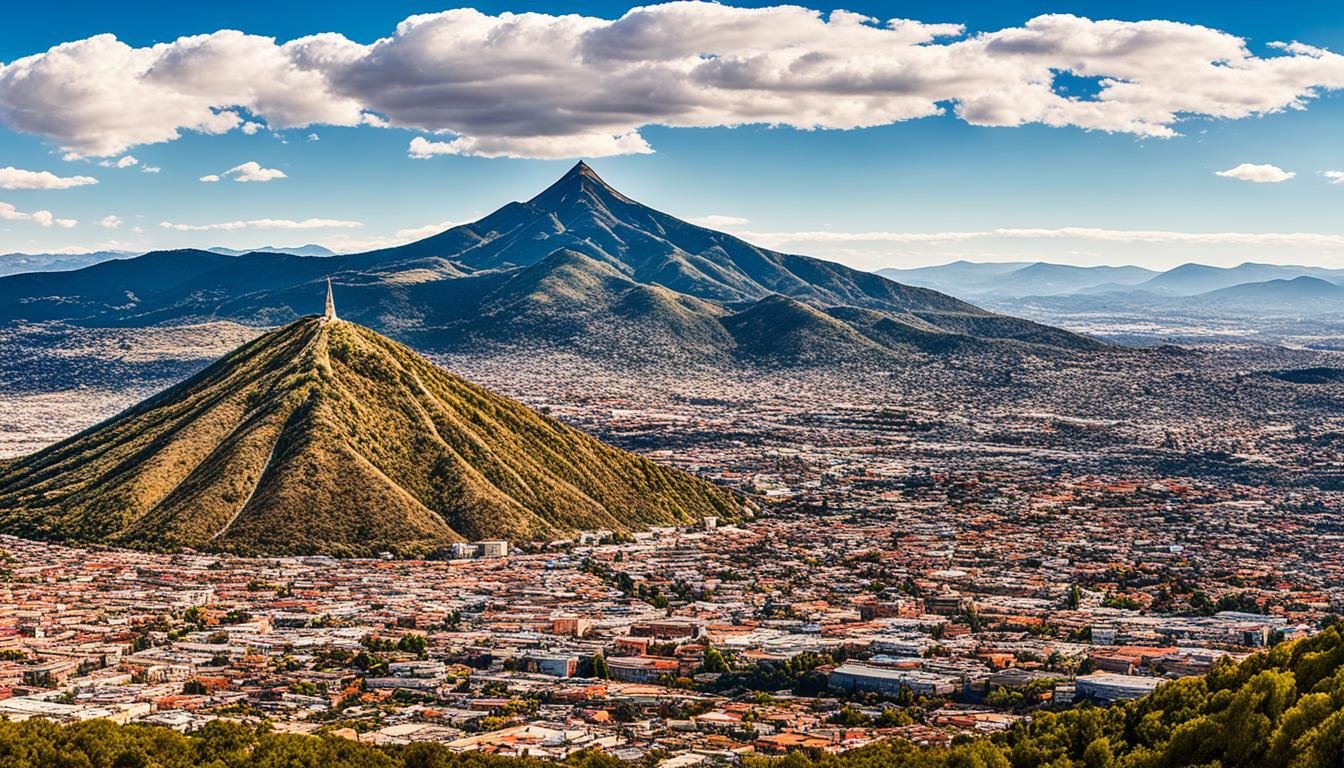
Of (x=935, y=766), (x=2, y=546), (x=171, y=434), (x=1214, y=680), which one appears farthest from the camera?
(x=171, y=434)

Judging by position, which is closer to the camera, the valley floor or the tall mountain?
the valley floor

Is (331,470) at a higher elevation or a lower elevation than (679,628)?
higher

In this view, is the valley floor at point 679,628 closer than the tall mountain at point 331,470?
Yes

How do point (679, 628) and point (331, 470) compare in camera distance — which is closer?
point (679, 628)

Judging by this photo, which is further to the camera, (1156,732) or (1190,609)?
(1190,609)

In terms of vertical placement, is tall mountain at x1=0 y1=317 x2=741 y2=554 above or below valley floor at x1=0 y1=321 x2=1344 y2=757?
above

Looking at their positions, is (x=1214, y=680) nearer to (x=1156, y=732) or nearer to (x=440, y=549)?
(x=1156, y=732)

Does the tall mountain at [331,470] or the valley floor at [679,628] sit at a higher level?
the tall mountain at [331,470]

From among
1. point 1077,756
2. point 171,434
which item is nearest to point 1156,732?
point 1077,756
